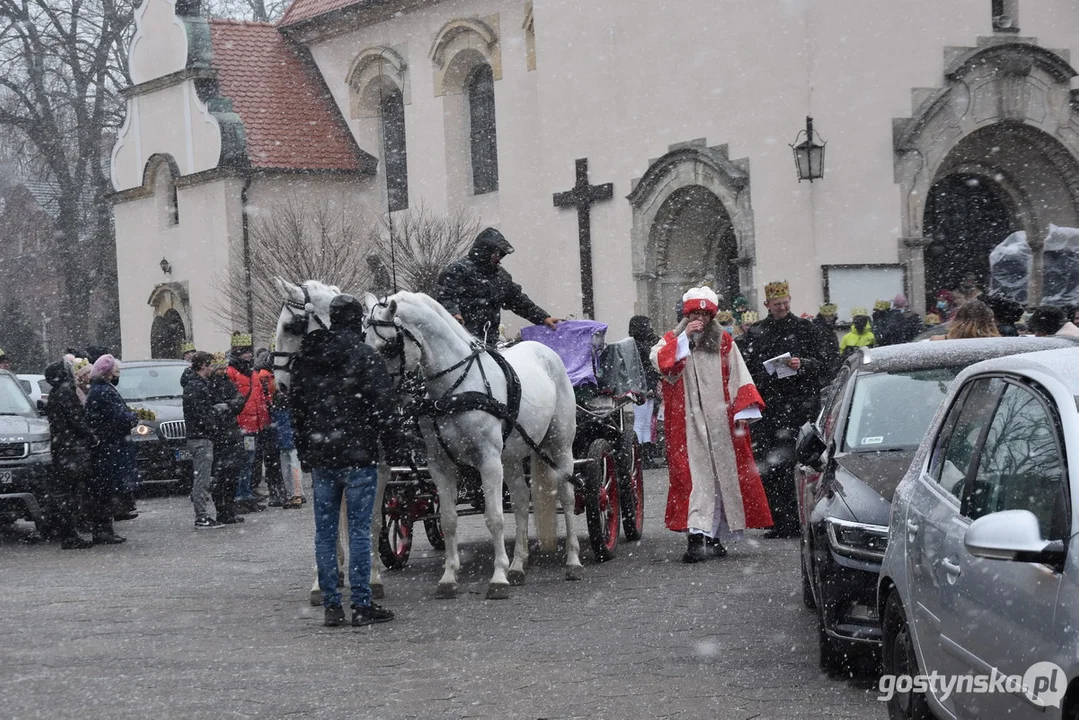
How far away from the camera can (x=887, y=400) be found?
819 centimetres

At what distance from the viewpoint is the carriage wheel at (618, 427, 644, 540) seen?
12016 mm

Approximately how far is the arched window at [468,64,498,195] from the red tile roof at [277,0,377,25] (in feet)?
10.1

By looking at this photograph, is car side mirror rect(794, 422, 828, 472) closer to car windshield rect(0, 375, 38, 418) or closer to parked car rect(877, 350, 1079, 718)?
parked car rect(877, 350, 1079, 718)

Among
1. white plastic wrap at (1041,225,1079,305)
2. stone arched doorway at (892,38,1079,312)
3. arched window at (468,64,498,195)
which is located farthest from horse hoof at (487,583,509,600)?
arched window at (468,64,498,195)

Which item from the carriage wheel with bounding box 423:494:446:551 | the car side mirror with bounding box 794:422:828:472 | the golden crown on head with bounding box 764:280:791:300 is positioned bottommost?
the carriage wheel with bounding box 423:494:446:551

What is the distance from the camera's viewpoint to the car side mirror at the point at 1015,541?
3.81 meters

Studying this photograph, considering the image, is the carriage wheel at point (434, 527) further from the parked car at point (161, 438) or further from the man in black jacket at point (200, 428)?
the parked car at point (161, 438)

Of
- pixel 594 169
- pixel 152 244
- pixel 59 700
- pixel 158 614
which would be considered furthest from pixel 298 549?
pixel 152 244

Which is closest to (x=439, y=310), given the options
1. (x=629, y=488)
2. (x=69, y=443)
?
(x=629, y=488)

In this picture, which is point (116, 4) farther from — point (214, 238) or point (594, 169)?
point (594, 169)

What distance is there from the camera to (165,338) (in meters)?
34.5

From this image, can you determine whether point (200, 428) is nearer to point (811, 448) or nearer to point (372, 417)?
point (372, 417)

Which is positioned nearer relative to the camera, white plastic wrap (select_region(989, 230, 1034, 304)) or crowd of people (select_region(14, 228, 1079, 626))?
crowd of people (select_region(14, 228, 1079, 626))

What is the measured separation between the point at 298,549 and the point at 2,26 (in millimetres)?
30810
